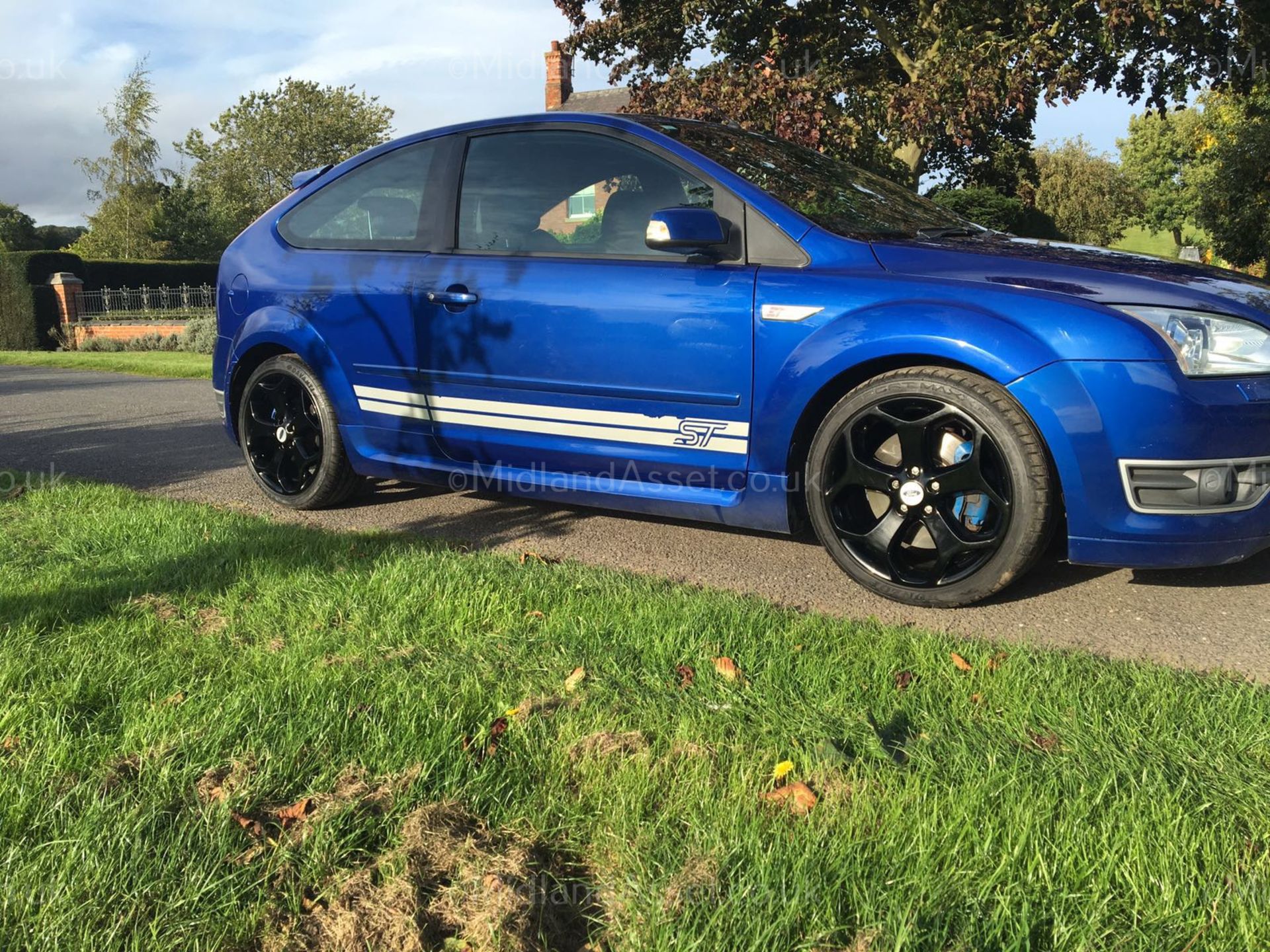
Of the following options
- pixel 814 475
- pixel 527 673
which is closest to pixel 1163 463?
pixel 814 475

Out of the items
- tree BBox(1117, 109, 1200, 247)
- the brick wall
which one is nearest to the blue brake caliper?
the brick wall

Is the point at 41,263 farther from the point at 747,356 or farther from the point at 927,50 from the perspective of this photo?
the point at 747,356

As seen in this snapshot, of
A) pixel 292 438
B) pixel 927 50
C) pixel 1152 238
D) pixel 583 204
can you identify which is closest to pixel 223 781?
pixel 583 204

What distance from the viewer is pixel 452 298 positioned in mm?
4215

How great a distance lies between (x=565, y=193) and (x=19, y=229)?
86.2 m

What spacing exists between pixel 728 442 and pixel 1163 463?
4.65 feet

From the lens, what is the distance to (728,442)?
3.68 m

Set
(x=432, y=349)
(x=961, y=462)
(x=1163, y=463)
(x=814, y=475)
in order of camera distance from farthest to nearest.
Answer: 1. (x=432, y=349)
2. (x=814, y=475)
3. (x=961, y=462)
4. (x=1163, y=463)

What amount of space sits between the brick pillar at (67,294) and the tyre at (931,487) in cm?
2642

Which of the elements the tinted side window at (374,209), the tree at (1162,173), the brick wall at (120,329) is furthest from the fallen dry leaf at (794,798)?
the tree at (1162,173)

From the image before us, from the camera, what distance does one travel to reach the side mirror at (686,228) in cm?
354

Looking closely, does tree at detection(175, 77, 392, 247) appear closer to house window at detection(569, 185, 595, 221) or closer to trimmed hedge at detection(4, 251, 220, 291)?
trimmed hedge at detection(4, 251, 220, 291)

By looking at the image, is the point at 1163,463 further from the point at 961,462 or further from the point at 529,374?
the point at 529,374

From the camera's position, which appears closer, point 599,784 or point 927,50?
point 599,784
